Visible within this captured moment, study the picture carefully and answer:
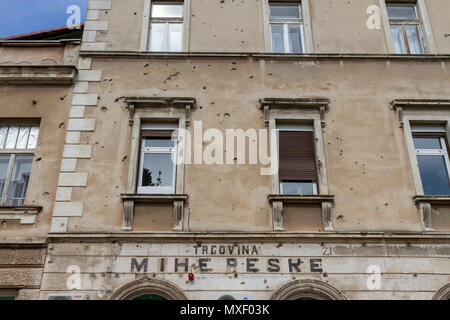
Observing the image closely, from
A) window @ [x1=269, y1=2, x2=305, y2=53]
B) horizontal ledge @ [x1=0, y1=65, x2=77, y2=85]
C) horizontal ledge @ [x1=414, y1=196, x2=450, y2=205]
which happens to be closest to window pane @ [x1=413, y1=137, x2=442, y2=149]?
horizontal ledge @ [x1=414, y1=196, x2=450, y2=205]

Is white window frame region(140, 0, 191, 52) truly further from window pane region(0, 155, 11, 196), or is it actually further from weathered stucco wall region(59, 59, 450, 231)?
window pane region(0, 155, 11, 196)

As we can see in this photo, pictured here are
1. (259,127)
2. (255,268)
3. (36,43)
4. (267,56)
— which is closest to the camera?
(255,268)

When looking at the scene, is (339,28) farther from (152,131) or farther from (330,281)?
(330,281)

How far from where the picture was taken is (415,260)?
766cm

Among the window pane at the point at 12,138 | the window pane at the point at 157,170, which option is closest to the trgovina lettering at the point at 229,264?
the window pane at the point at 157,170

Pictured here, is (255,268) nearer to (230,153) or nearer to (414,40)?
(230,153)

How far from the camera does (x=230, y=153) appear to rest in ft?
28.3

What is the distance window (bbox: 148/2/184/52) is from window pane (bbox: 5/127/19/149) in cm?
314

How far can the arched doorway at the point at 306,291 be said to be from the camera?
24.2 ft

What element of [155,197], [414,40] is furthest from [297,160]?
[414,40]
